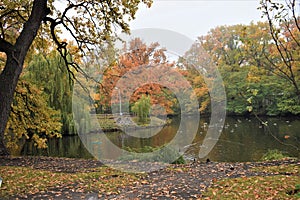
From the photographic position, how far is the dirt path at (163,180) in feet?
14.7

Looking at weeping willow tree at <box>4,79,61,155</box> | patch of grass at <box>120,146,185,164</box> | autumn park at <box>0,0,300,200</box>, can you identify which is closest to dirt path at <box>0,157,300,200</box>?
autumn park at <box>0,0,300,200</box>

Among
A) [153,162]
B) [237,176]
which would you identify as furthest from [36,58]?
[237,176]

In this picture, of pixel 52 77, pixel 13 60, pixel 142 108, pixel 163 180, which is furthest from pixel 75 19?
pixel 142 108

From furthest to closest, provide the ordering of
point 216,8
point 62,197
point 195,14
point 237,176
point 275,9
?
point 216,8, point 195,14, point 237,176, point 62,197, point 275,9

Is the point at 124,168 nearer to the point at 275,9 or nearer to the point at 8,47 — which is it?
the point at 8,47

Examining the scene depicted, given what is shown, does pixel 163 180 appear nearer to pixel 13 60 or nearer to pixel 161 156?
pixel 161 156

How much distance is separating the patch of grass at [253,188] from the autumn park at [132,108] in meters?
0.02

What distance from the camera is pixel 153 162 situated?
23.8ft

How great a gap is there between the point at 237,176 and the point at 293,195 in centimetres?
158

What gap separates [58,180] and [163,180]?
2.01 m

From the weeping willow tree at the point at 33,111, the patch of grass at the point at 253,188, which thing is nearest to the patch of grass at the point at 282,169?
the patch of grass at the point at 253,188

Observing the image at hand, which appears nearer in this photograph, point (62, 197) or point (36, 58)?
point (62, 197)

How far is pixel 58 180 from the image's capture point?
546cm

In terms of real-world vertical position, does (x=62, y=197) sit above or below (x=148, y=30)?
below
